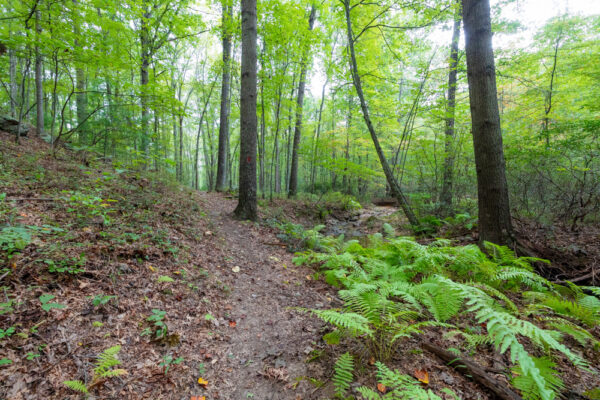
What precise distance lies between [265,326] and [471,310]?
2353 millimetres

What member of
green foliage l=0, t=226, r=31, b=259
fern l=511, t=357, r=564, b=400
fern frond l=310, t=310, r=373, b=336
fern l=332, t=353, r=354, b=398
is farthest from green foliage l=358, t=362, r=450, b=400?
green foliage l=0, t=226, r=31, b=259

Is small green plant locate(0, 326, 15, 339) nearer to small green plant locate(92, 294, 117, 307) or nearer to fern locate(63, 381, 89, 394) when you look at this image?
small green plant locate(92, 294, 117, 307)

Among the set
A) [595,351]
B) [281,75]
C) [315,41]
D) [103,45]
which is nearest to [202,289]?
[595,351]

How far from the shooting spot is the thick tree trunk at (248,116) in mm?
6438

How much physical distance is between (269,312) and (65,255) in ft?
8.44

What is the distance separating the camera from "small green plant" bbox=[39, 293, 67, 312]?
209 centimetres

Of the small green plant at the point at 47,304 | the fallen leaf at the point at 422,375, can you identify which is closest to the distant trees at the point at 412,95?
the fallen leaf at the point at 422,375

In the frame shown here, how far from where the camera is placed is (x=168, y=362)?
2.18 m

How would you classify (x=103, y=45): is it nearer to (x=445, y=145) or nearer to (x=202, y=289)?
(x=202, y=289)

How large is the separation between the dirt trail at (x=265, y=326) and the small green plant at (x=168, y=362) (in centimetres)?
33

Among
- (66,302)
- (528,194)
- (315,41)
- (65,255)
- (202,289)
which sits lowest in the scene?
(202,289)

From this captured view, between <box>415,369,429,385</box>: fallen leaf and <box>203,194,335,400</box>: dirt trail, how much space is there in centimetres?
75

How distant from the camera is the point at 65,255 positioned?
8.89ft

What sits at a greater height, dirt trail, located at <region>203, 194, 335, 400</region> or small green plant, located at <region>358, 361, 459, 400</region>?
small green plant, located at <region>358, 361, 459, 400</region>
